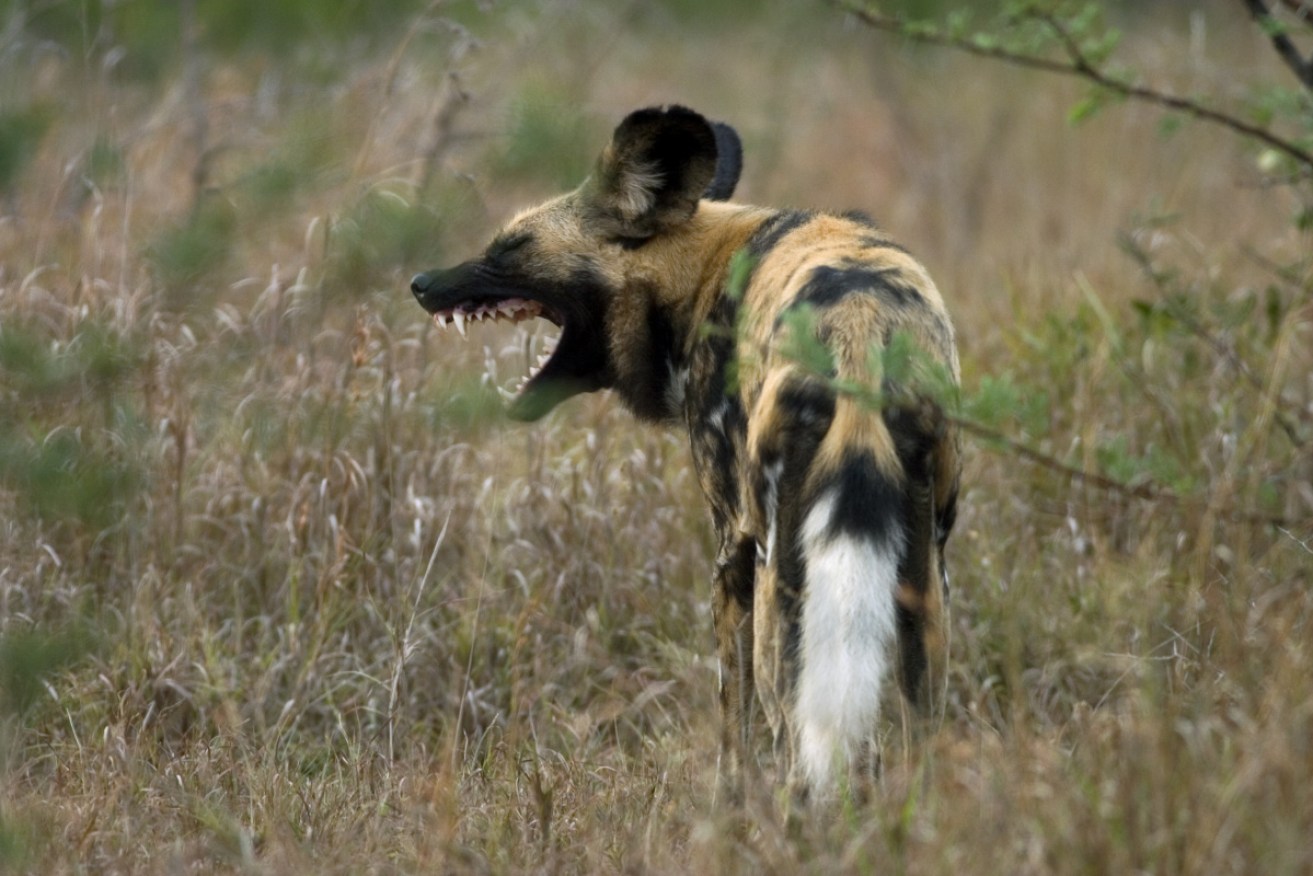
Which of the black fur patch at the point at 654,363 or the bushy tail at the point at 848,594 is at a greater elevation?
the black fur patch at the point at 654,363

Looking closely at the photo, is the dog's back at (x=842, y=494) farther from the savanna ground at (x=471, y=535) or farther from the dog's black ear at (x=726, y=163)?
the dog's black ear at (x=726, y=163)

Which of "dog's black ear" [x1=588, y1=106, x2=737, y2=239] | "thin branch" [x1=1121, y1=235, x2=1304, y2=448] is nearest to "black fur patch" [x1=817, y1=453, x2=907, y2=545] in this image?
"dog's black ear" [x1=588, y1=106, x2=737, y2=239]

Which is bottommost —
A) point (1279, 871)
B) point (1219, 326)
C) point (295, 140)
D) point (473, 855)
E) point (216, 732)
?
point (216, 732)

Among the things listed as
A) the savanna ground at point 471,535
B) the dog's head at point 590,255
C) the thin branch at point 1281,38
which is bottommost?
the savanna ground at point 471,535

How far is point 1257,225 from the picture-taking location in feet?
21.5

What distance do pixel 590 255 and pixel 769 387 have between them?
89 centimetres

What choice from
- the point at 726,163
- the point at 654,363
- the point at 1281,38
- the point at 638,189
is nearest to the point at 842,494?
the point at 654,363

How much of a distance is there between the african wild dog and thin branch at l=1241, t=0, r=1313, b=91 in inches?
48.0

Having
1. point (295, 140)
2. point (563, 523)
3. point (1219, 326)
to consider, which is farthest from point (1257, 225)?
point (295, 140)

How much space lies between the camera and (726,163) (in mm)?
3707

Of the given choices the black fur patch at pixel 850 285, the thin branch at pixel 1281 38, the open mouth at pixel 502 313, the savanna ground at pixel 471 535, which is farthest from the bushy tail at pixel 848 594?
the thin branch at pixel 1281 38

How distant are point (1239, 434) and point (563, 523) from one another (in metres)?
1.77

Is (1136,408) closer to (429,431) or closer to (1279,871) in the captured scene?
(429,431)

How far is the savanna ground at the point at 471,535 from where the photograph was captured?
7.93 ft
